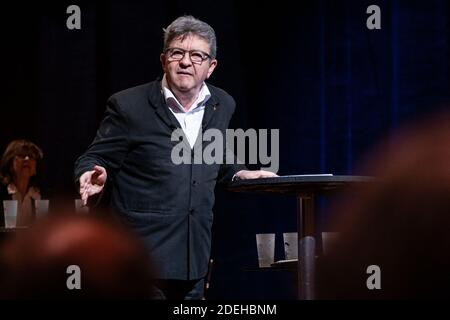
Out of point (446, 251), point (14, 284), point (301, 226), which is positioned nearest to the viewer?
point (446, 251)

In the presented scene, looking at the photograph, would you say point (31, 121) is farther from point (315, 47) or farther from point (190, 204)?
point (190, 204)

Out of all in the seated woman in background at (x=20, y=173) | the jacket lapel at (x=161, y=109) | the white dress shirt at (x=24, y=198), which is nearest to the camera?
the jacket lapel at (x=161, y=109)

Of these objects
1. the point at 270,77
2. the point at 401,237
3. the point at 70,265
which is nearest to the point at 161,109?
the point at 70,265

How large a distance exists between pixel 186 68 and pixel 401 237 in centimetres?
150

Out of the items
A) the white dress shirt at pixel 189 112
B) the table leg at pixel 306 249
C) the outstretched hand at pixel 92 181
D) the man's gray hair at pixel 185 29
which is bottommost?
the table leg at pixel 306 249

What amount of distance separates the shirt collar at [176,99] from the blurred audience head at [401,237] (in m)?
1.24

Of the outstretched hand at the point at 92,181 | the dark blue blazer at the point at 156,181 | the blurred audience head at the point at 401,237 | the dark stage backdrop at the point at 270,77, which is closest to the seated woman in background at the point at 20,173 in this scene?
the dark stage backdrop at the point at 270,77

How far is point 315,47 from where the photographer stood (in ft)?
13.6

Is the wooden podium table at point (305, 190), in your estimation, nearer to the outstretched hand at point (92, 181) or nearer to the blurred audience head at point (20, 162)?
the outstretched hand at point (92, 181)

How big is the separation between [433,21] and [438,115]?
513mm

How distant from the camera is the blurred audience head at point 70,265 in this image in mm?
1024

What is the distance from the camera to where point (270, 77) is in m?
4.27

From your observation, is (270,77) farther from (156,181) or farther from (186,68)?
(156,181)

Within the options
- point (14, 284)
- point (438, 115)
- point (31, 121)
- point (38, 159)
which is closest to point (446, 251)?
point (14, 284)
